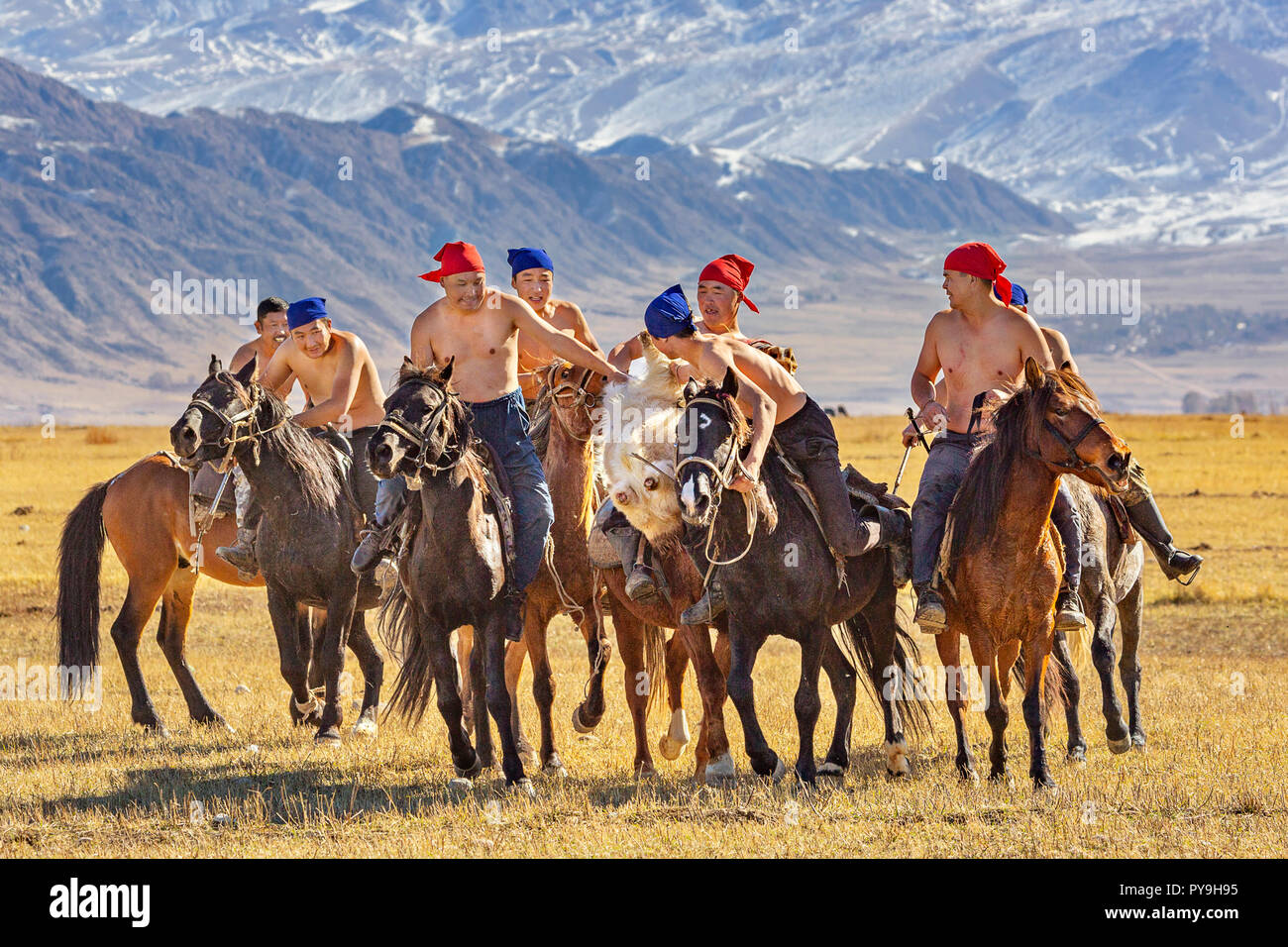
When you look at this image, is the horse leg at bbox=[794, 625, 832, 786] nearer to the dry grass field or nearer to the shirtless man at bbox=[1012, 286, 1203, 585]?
the dry grass field

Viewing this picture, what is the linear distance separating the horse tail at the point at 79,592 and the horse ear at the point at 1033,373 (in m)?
7.30

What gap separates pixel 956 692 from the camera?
9.34m

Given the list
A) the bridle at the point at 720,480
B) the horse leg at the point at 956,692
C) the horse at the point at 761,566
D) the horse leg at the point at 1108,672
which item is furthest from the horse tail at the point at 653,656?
the horse leg at the point at 1108,672

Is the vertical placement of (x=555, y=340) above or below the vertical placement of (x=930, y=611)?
above

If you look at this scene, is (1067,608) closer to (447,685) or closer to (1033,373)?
(1033,373)

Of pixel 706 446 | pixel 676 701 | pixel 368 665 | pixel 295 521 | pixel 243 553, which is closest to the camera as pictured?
pixel 706 446

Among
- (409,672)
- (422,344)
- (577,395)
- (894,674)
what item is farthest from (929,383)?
(409,672)

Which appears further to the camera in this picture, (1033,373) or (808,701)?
(808,701)

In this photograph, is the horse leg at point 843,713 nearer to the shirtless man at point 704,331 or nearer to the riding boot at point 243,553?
the shirtless man at point 704,331

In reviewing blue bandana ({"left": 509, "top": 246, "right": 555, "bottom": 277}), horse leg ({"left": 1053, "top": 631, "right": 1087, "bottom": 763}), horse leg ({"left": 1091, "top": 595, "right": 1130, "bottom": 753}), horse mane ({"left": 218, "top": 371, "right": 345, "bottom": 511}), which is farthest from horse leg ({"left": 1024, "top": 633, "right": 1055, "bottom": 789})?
horse mane ({"left": 218, "top": 371, "right": 345, "bottom": 511})

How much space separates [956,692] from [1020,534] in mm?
1005

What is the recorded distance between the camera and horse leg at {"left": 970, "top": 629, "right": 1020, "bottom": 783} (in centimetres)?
905

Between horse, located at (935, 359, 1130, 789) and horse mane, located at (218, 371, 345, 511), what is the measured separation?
13.6 feet

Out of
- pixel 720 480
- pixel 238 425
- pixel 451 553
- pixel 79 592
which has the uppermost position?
pixel 238 425
